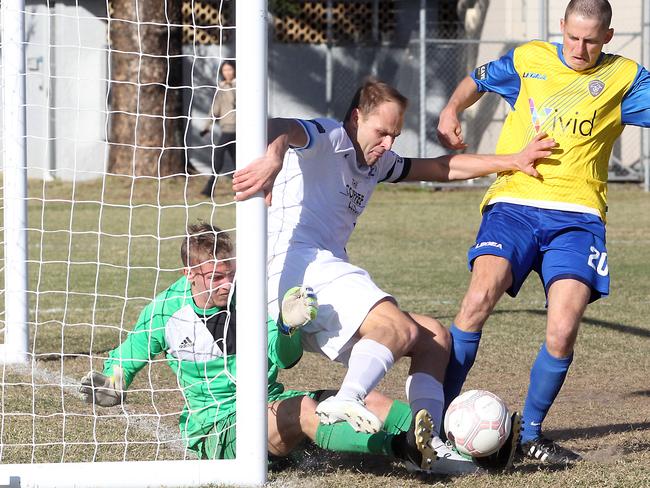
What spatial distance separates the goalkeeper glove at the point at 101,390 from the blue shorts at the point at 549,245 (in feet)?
5.31

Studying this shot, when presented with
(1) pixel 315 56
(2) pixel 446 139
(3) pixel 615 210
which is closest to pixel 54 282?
(2) pixel 446 139

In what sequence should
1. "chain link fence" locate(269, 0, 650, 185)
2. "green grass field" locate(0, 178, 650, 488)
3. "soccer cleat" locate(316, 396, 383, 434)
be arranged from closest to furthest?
"soccer cleat" locate(316, 396, 383, 434) < "green grass field" locate(0, 178, 650, 488) < "chain link fence" locate(269, 0, 650, 185)

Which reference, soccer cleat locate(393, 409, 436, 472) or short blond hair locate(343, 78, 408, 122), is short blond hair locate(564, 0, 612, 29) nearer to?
short blond hair locate(343, 78, 408, 122)

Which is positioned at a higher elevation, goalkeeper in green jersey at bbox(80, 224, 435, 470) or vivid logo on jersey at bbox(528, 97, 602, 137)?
vivid logo on jersey at bbox(528, 97, 602, 137)

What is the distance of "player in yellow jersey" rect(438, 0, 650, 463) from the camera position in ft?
15.4

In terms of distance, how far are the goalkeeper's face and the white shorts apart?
0.18 m

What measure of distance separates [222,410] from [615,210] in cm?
1286

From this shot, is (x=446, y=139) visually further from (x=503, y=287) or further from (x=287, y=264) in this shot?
(x=287, y=264)

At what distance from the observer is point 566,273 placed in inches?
184

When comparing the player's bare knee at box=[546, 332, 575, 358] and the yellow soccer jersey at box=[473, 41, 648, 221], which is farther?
the yellow soccer jersey at box=[473, 41, 648, 221]

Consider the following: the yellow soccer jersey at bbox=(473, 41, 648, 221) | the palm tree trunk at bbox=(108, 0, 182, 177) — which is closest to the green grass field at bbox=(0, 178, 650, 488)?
the yellow soccer jersey at bbox=(473, 41, 648, 221)

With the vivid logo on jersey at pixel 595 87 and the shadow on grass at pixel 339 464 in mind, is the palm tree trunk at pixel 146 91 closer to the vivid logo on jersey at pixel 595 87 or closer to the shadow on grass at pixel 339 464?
the vivid logo on jersey at pixel 595 87

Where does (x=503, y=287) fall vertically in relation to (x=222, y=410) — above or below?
above

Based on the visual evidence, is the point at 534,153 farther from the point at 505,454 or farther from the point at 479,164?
the point at 505,454
